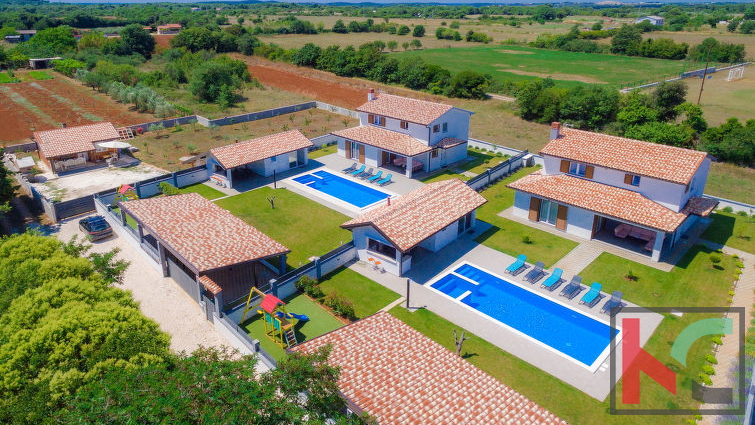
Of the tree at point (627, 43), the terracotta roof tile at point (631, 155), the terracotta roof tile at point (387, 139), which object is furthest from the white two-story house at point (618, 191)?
the tree at point (627, 43)

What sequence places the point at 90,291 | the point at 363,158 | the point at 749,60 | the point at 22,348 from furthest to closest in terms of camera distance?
1. the point at 749,60
2. the point at 363,158
3. the point at 90,291
4. the point at 22,348

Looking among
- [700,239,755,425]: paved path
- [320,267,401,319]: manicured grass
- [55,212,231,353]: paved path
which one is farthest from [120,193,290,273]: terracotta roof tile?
[700,239,755,425]: paved path

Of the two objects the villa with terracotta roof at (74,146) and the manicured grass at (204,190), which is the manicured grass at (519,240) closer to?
the manicured grass at (204,190)

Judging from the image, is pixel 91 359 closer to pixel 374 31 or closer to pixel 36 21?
pixel 374 31

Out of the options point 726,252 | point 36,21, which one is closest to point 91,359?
point 726,252

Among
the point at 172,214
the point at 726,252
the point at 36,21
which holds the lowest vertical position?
the point at 726,252

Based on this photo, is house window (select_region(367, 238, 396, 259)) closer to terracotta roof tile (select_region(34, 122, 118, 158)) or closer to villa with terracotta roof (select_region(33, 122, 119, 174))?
villa with terracotta roof (select_region(33, 122, 119, 174))
